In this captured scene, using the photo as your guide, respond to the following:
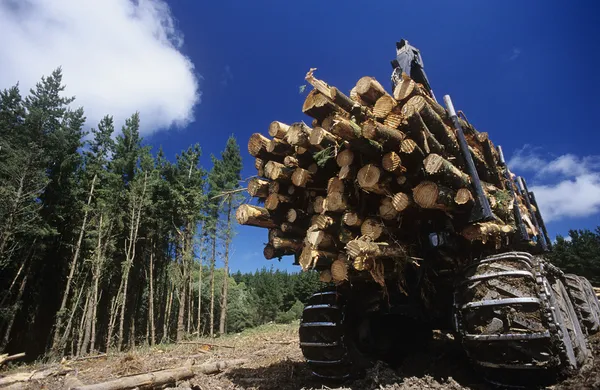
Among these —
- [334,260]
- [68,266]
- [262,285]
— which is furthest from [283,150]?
[262,285]

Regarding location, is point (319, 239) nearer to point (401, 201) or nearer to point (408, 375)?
point (401, 201)

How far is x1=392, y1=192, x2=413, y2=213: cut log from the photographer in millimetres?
3363

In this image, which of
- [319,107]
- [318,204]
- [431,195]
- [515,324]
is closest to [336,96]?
[319,107]

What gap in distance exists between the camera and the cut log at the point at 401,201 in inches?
132

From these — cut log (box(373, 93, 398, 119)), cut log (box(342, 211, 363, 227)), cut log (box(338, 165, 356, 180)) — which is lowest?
cut log (box(342, 211, 363, 227))

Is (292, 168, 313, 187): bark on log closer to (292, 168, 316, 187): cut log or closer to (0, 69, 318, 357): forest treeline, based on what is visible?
(292, 168, 316, 187): cut log

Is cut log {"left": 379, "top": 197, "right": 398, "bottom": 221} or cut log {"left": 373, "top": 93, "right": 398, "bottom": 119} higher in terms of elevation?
cut log {"left": 373, "top": 93, "right": 398, "bottom": 119}

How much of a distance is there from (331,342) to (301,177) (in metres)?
2.18

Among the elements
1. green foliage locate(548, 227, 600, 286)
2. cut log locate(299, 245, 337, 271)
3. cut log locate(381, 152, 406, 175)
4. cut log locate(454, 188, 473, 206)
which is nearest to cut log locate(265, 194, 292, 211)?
cut log locate(299, 245, 337, 271)

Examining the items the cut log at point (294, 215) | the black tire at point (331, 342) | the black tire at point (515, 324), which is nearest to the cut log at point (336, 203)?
the cut log at point (294, 215)

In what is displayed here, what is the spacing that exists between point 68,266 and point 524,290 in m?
28.4

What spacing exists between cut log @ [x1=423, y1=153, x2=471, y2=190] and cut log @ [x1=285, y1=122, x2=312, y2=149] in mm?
1382

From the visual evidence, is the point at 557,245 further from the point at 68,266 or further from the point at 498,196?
the point at 68,266

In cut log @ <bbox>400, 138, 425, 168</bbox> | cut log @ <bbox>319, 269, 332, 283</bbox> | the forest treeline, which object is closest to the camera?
cut log @ <bbox>400, 138, 425, 168</bbox>
